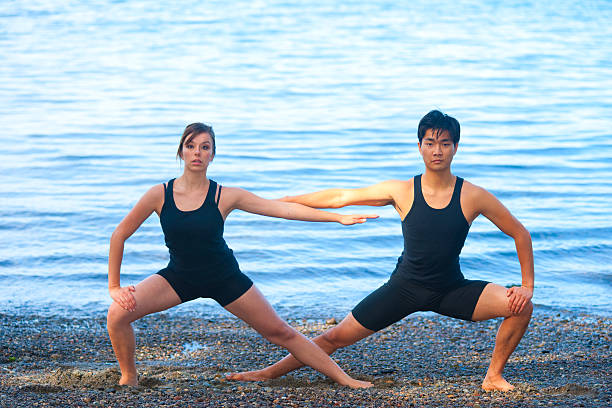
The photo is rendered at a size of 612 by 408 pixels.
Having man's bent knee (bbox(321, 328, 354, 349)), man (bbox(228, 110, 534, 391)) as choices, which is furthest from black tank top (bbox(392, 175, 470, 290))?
man's bent knee (bbox(321, 328, 354, 349))

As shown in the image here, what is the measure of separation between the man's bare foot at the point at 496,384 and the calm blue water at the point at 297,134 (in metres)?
3.57

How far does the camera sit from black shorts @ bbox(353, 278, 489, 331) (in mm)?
6246

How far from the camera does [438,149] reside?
620 cm

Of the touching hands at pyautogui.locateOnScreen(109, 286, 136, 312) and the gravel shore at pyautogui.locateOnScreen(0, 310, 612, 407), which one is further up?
the touching hands at pyautogui.locateOnScreen(109, 286, 136, 312)

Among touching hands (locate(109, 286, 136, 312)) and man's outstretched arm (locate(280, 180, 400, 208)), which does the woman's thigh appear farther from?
man's outstretched arm (locate(280, 180, 400, 208))

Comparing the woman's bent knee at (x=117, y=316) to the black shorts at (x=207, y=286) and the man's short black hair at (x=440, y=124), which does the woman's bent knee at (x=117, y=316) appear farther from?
the man's short black hair at (x=440, y=124)

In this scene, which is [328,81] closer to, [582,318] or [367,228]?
[367,228]

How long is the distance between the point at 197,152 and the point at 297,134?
15152 millimetres

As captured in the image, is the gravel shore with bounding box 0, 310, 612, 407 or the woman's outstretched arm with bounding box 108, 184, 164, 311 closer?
the gravel shore with bounding box 0, 310, 612, 407

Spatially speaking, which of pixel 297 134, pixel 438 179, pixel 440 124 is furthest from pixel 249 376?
pixel 297 134

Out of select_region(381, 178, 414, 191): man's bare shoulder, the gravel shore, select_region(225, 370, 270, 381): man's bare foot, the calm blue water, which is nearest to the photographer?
the gravel shore

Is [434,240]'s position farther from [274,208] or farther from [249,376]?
[249,376]

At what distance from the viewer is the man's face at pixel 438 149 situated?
6.20 m

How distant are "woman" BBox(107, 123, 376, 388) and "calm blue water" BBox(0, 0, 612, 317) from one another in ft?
11.1
